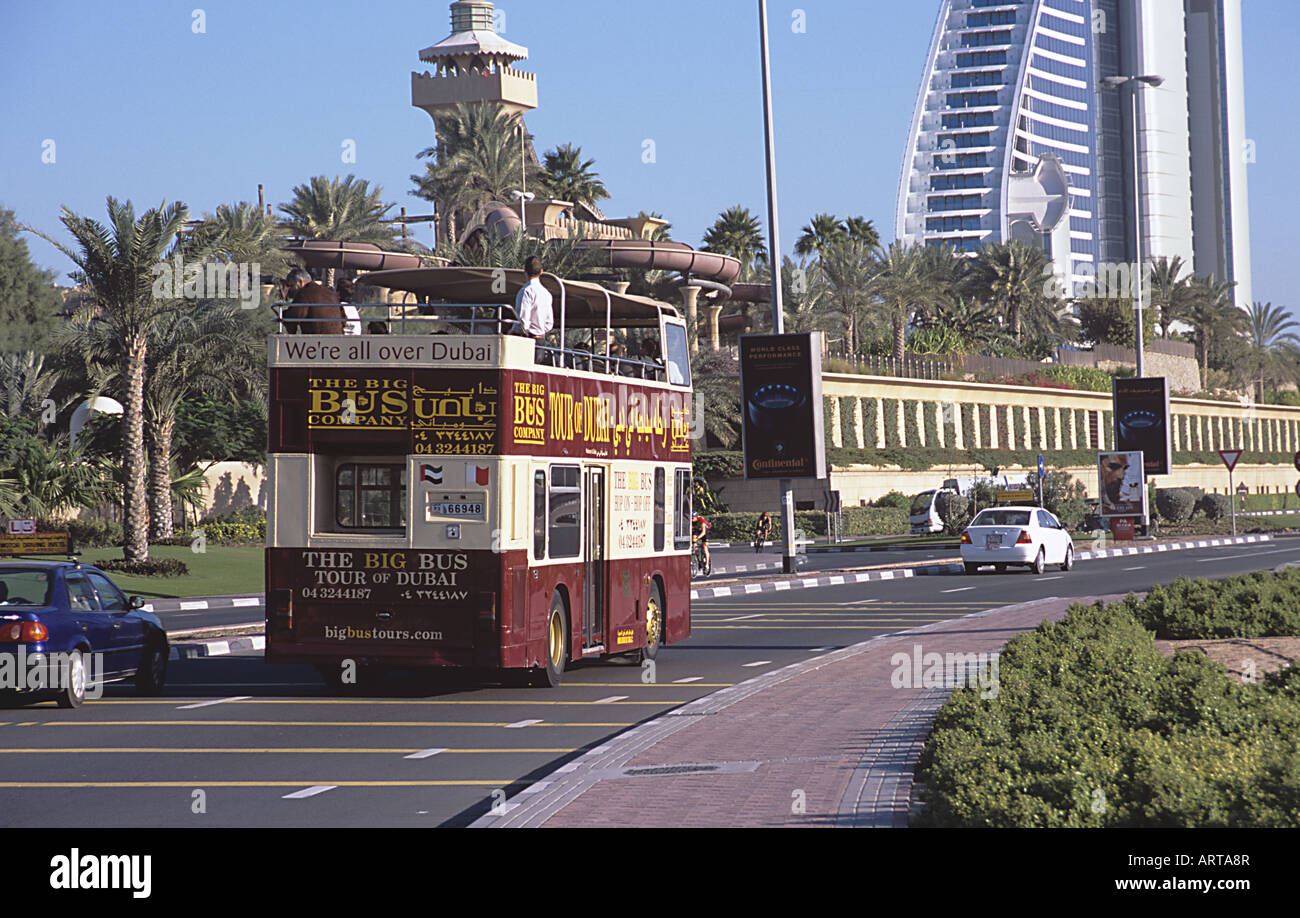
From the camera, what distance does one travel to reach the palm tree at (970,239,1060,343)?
9769cm

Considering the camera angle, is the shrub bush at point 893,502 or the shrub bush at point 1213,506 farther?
the shrub bush at point 893,502

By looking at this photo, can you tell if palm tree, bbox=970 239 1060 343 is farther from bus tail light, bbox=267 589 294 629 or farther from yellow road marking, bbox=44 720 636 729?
yellow road marking, bbox=44 720 636 729

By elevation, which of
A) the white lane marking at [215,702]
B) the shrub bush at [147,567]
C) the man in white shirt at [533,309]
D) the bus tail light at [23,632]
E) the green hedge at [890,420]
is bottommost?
the white lane marking at [215,702]

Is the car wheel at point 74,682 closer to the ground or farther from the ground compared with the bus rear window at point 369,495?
closer to the ground

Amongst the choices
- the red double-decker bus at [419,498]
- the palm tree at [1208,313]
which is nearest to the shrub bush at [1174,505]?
the palm tree at [1208,313]

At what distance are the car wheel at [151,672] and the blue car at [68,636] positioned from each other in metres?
0.01

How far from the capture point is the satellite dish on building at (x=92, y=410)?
37772 millimetres

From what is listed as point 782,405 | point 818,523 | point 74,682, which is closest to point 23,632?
point 74,682

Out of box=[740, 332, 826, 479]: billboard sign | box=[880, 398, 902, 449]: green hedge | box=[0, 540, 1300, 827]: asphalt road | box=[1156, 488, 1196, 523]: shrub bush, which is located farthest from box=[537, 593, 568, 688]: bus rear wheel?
box=[880, 398, 902, 449]: green hedge

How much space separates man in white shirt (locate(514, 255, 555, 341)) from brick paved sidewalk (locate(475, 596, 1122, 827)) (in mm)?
4062

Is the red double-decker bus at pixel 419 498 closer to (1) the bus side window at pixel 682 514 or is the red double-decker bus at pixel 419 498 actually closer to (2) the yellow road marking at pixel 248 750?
(2) the yellow road marking at pixel 248 750

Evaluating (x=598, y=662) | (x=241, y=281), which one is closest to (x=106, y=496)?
(x=241, y=281)

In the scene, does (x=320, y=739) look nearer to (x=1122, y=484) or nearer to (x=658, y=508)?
(x=658, y=508)

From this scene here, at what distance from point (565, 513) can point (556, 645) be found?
140 centimetres
